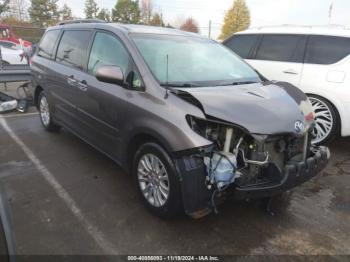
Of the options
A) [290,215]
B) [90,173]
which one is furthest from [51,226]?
[290,215]

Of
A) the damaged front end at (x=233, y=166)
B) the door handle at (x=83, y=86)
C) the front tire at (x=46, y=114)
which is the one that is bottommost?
the front tire at (x=46, y=114)

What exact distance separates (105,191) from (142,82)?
133 cm

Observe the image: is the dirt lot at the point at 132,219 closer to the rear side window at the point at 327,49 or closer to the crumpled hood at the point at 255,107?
the crumpled hood at the point at 255,107

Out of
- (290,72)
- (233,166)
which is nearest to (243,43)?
(290,72)

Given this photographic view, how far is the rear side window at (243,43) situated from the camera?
596cm

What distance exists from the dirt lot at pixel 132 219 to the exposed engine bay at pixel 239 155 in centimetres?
56

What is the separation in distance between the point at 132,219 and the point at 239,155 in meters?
1.20

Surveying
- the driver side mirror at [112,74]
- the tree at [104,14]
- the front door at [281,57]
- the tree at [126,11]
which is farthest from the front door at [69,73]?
the tree at [104,14]

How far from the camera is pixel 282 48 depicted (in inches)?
217

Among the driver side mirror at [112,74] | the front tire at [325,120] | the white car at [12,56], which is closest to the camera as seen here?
the driver side mirror at [112,74]

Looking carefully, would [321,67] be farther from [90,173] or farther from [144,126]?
[90,173]

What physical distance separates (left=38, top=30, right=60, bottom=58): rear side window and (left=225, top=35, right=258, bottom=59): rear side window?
3377 mm

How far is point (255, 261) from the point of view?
97.1 inches

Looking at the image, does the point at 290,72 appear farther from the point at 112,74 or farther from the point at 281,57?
the point at 112,74
